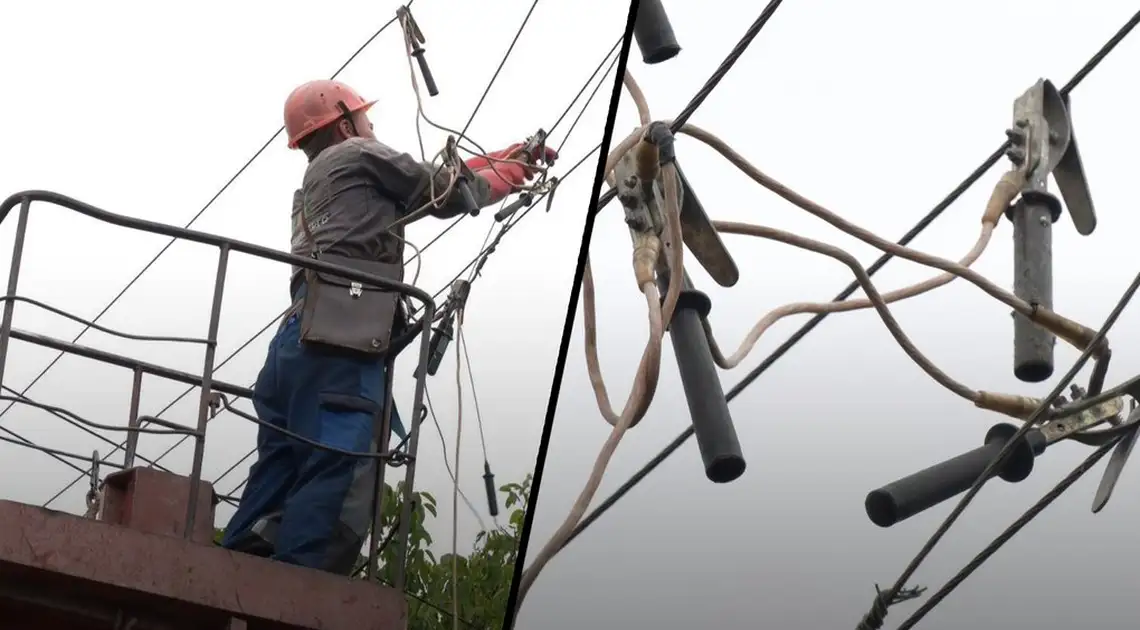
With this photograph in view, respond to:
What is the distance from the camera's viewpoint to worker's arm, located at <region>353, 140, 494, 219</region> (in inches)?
277

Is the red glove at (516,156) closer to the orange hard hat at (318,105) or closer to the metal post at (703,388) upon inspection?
the orange hard hat at (318,105)

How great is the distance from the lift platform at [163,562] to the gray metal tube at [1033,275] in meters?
2.60

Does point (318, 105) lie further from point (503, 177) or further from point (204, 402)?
point (204, 402)

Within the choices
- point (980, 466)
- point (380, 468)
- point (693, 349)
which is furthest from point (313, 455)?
point (693, 349)

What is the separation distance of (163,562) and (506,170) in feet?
7.86

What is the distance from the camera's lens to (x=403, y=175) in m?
7.05

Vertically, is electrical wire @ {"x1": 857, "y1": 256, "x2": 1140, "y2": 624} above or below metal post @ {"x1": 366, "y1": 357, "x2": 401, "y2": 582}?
below

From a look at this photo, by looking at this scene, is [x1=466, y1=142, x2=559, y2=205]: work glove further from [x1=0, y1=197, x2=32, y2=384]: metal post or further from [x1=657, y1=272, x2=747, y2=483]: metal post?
[x1=657, y1=272, x2=747, y2=483]: metal post

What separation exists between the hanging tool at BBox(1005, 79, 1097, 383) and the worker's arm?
2925 millimetres

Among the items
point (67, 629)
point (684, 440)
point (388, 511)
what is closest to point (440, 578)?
point (388, 511)

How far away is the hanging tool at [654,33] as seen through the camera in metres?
3.76

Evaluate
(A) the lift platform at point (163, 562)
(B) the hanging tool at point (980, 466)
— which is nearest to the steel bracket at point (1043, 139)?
(B) the hanging tool at point (980, 466)

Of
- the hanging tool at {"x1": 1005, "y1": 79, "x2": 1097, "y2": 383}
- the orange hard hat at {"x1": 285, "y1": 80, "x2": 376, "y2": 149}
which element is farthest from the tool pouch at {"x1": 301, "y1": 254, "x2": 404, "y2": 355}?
the hanging tool at {"x1": 1005, "y1": 79, "x2": 1097, "y2": 383}

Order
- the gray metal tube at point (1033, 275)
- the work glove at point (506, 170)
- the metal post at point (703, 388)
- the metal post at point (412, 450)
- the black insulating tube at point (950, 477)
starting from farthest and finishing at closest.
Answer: the work glove at point (506, 170) < the metal post at point (412, 450) < the gray metal tube at point (1033, 275) < the black insulating tube at point (950, 477) < the metal post at point (703, 388)
